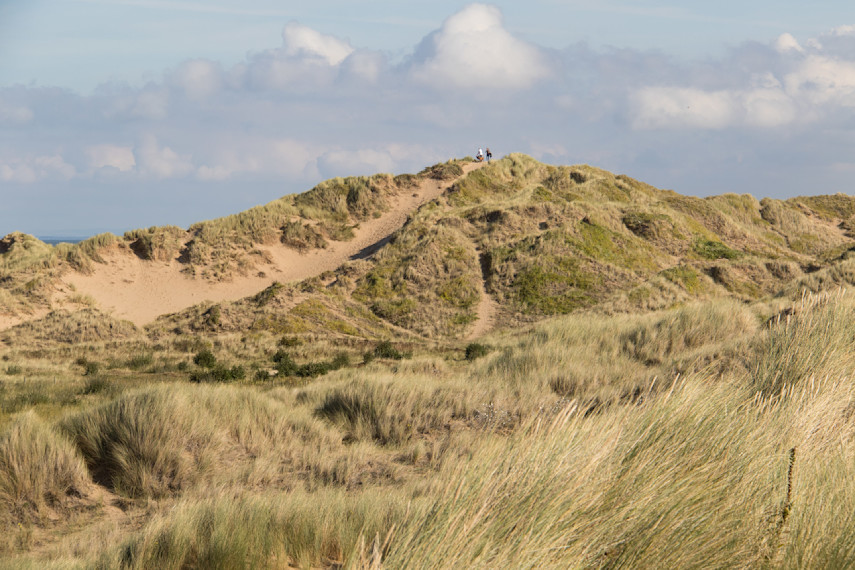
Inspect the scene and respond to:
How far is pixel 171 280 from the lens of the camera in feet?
113

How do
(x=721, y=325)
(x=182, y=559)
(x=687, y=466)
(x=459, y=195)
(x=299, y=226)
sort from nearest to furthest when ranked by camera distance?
1. (x=687, y=466)
2. (x=182, y=559)
3. (x=721, y=325)
4. (x=299, y=226)
5. (x=459, y=195)

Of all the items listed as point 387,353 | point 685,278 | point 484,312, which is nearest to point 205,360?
point 387,353

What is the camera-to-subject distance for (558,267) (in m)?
31.4

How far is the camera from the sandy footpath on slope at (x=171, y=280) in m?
32.2

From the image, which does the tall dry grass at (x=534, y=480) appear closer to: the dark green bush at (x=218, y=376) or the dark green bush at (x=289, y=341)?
the dark green bush at (x=218, y=376)

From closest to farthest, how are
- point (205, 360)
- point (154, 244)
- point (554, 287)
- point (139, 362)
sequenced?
1. point (205, 360)
2. point (139, 362)
3. point (554, 287)
4. point (154, 244)

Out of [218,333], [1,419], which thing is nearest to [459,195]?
[218,333]

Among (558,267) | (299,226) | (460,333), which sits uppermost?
(299,226)

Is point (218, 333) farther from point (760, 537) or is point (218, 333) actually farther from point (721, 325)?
point (760, 537)

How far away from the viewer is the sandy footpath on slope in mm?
32156

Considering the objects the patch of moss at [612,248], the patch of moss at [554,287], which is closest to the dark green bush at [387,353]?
the patch of moss at [554,287]

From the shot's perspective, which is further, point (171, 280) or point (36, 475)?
point (171, 280)

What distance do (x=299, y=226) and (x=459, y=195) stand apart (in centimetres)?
1193

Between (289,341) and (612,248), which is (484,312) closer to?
(612,248)
